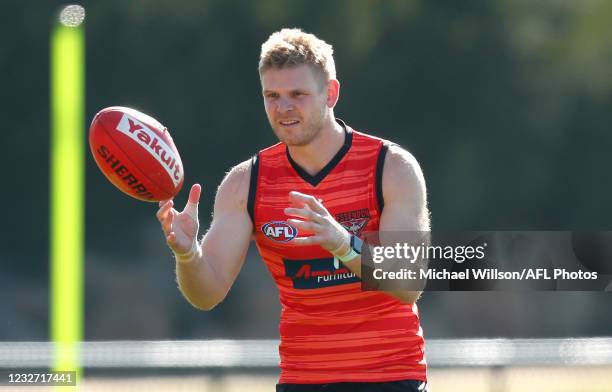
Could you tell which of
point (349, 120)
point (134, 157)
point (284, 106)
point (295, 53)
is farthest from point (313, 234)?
point (349, 120)

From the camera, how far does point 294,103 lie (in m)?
3.29

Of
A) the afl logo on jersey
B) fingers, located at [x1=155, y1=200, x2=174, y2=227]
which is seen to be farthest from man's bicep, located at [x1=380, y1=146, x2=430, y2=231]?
fingers, located at [x1=155, y1=200, x2=174, y2=227]

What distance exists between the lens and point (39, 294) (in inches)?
286

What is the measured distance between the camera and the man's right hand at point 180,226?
3182 millimetres

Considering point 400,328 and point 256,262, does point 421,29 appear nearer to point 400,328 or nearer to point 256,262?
point 256,262

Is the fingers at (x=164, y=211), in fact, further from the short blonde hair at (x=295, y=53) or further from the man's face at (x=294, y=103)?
the short blonde hair at (x=295, y=53)

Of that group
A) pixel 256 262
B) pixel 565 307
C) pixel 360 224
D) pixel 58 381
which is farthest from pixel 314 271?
pixel 565 307

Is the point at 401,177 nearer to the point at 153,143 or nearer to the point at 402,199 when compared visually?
the point at 402,199

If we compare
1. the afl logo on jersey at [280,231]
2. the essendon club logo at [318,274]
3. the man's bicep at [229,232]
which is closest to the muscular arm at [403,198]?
the essendon club logo at [318,274]

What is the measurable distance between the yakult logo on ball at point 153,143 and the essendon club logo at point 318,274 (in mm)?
492

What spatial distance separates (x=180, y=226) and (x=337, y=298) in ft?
1.54

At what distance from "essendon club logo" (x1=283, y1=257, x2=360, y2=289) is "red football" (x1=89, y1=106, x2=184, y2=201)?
47 centimetres

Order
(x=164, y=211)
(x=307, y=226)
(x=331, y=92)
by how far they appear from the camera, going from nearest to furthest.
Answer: (x=307, y=226) < (x=164, y=211) < (x=331, y=92)

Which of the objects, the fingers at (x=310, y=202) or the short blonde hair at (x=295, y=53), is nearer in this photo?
the fingers at (x=310, y=202)
